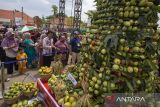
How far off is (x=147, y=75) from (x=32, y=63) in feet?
25.1

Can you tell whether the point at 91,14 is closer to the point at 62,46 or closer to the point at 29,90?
the point at 29,90

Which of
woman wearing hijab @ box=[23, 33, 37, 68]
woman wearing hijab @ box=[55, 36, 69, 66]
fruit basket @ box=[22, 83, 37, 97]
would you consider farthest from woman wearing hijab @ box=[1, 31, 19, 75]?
fruit basket @ box=[22, 83, 37, 97]

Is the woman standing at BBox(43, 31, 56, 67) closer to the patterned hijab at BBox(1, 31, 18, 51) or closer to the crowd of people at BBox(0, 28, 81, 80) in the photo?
the crowd of people at BBox(0, 28, 81, 80)

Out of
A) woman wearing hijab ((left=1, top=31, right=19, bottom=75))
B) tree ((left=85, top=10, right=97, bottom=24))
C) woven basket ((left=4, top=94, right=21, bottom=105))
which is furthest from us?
woman wearing hijab ((left=1, top=31, right=19, bottom=75))

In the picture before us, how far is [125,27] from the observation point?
3.50m

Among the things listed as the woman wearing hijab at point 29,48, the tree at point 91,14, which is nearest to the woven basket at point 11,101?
the tree at point 91,14

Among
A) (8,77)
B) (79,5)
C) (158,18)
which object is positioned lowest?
(8,77)

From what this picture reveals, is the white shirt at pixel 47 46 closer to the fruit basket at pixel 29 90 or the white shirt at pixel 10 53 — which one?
the white shirt at pixel 10 53

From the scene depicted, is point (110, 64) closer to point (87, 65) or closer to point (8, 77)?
point (87, 65)

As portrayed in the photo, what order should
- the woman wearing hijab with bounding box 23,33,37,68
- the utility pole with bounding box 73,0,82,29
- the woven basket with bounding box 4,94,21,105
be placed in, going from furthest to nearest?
1. the utility pole with bounding box 73,0,82,29
2. the woman wearing hijab with bounding box 23,33,37,68
3. the woven basket with bounding box 4,94,21,105

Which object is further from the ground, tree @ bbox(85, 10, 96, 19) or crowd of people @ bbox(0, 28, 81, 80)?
tree @ bbox(85, 10, 96, 19)

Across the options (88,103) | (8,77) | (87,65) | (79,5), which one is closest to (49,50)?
(8,77)

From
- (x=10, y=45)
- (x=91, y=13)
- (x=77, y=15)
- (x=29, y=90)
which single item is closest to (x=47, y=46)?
(x=10, y=45)

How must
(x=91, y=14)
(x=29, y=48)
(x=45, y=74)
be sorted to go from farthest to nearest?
(x=29, y=48) → (x=45, y=74) → (x=91, y=14)
